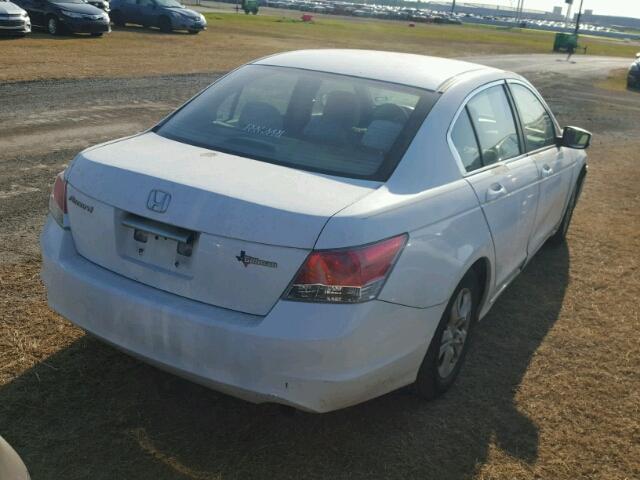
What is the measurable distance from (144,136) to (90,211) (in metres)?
0.76

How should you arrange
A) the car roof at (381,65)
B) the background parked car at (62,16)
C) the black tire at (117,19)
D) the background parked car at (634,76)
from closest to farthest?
the car roof at (381,65)
the background parked car at (62,16)
the background parked car at (634,76)
the black tire at (117,19)

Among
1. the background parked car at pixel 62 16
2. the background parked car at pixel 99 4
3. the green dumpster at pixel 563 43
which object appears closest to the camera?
the background parked car at pixel 62 16

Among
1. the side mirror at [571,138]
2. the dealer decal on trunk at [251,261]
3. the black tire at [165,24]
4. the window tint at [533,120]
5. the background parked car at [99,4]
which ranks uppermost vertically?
the window tint at [533,120]

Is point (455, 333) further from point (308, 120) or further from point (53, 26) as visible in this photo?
point (53, 26)

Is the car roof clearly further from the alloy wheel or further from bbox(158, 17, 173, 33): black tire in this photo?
bbox(158, 17, 173, 33): black tire

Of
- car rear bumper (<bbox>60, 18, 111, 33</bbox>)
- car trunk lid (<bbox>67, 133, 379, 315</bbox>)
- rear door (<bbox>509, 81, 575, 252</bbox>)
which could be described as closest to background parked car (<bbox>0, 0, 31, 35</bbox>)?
car rear bumper (<bbox>60, 18, 111, 33</bbox>)

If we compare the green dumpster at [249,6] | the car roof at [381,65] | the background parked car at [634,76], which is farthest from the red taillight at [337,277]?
the green dumpster at [249,6]

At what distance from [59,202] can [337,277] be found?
1.51 meters

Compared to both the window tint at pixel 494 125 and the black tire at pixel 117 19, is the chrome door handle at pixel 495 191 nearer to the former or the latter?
the window tint at pixel 494 125

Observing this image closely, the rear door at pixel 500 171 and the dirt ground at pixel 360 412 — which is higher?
the rear door at pixel 500 171

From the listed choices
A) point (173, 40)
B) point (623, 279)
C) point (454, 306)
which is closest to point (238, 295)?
point (454, 306)

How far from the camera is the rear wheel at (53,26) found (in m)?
22.6

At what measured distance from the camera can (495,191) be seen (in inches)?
157

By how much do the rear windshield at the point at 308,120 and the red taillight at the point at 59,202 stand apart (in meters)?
0.63
